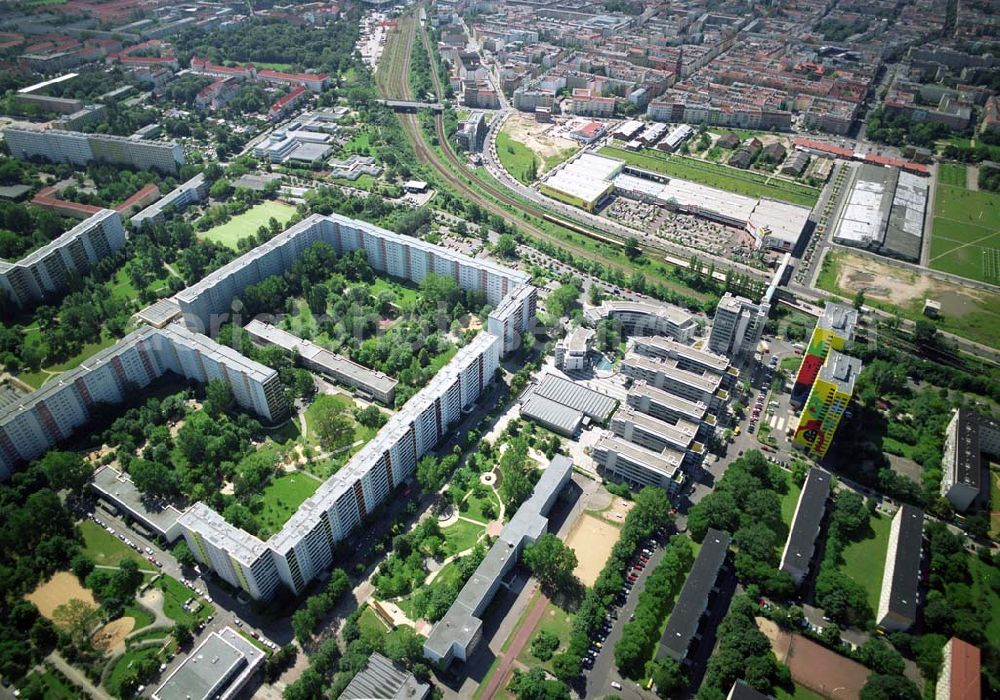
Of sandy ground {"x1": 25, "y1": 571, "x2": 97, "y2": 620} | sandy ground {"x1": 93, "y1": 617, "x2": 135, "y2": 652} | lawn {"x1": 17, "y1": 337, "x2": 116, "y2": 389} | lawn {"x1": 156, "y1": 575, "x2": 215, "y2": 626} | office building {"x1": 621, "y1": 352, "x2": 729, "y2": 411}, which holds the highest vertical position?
office building {"x1": 621, "y1": 352, "x2": 729, "y2": 411}

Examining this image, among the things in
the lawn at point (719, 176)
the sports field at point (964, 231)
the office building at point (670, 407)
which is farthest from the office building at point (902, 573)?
the lawn at point (719, 176)

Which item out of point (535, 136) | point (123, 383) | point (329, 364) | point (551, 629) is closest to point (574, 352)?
point (329, 364)

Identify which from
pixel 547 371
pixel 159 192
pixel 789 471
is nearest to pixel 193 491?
pixel 547 371

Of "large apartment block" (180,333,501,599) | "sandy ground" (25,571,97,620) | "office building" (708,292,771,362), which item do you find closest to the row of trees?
"large apartment block" (180,333,501,599)

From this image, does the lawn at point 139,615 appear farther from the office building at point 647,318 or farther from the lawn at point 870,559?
the lawn at point 870,559

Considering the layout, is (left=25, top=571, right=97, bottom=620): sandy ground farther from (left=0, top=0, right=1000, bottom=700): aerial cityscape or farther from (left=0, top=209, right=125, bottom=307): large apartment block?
(left=0, top=209, right=125, bottom=307): large apartment block

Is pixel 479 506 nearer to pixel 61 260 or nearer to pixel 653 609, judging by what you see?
pixel 653 609

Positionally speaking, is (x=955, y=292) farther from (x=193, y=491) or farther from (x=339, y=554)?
(x=193, y=491)
